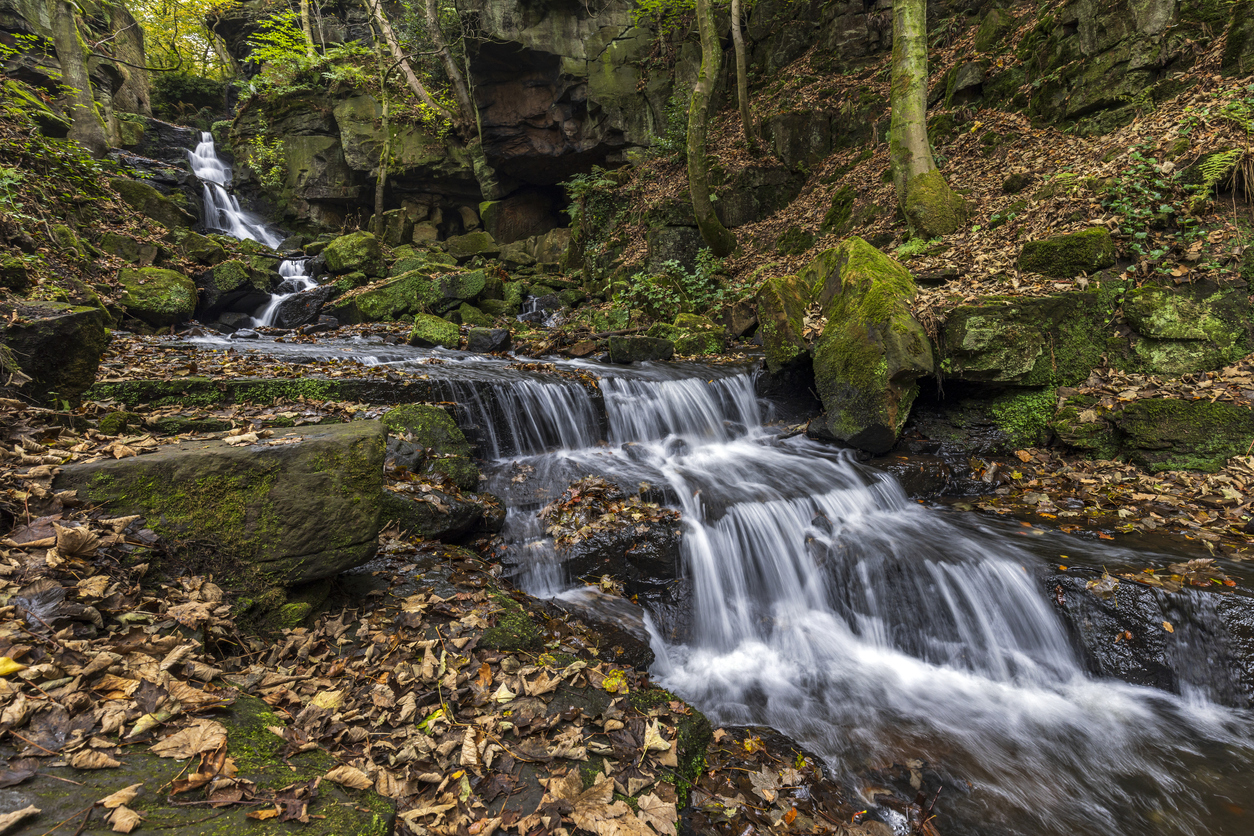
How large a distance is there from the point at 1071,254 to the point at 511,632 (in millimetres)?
8107

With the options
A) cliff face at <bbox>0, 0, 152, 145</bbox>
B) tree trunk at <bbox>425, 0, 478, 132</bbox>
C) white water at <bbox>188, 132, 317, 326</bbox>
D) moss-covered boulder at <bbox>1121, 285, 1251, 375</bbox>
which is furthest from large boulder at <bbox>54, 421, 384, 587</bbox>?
tree trunk at <bbox>425, 0, 478, 132</bbox>

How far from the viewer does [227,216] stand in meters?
18.9

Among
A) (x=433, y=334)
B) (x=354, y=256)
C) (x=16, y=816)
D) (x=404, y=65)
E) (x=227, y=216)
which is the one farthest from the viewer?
(x=404, y=65)

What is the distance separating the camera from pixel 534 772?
2410 millimetres

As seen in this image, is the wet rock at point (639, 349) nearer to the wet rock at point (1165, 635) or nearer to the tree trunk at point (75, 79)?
the wet rock at point (1165, 635)

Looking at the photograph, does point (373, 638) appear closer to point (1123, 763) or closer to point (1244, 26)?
point (1123, 763)

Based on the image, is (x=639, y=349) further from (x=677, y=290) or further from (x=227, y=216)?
(x=227, y=216)

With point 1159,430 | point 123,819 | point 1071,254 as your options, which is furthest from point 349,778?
point 1071,254

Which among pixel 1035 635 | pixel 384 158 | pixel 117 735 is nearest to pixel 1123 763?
pixel 1035 635

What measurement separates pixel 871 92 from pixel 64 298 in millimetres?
17154

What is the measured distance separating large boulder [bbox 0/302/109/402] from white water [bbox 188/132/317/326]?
9787 mm

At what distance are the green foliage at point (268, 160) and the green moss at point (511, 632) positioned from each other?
23520mm

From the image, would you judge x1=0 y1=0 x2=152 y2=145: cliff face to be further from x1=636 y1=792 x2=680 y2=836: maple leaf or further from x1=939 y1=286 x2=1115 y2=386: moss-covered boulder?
x1=939 y1=286 x2=1115 y2=386: moss-covered boulder

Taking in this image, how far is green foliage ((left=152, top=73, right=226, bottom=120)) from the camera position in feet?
78.7
